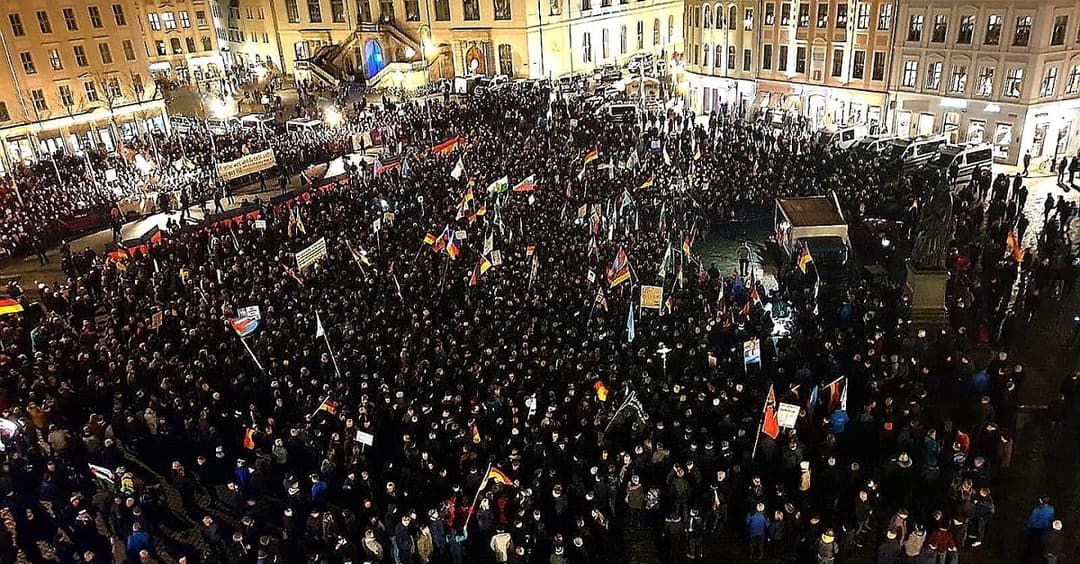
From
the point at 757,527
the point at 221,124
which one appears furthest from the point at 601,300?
the point at 221,124

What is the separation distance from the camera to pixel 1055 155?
34250mm

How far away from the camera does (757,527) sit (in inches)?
453

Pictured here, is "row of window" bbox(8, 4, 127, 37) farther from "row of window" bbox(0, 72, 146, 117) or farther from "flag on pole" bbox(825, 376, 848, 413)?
"flag on pole" bbox(825, 376, 848, 413)

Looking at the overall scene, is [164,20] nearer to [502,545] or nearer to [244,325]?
[244,325]

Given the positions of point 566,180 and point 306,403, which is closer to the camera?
point 306,403

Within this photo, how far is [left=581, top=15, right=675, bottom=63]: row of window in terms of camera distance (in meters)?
59.2

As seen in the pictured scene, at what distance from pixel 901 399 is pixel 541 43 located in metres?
46.9

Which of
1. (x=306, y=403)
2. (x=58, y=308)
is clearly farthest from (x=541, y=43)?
(x=306, y=403)

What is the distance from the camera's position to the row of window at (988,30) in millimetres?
32156

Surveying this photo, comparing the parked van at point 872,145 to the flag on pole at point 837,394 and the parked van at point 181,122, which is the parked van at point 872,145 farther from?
the parked van at point 181,122

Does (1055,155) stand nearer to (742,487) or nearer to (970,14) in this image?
(970,14)

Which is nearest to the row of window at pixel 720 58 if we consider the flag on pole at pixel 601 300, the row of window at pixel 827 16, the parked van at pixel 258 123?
the row of window at pixel 827 16

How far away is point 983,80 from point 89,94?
53.1m

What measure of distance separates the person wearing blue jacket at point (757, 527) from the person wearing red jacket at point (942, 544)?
2.34m
